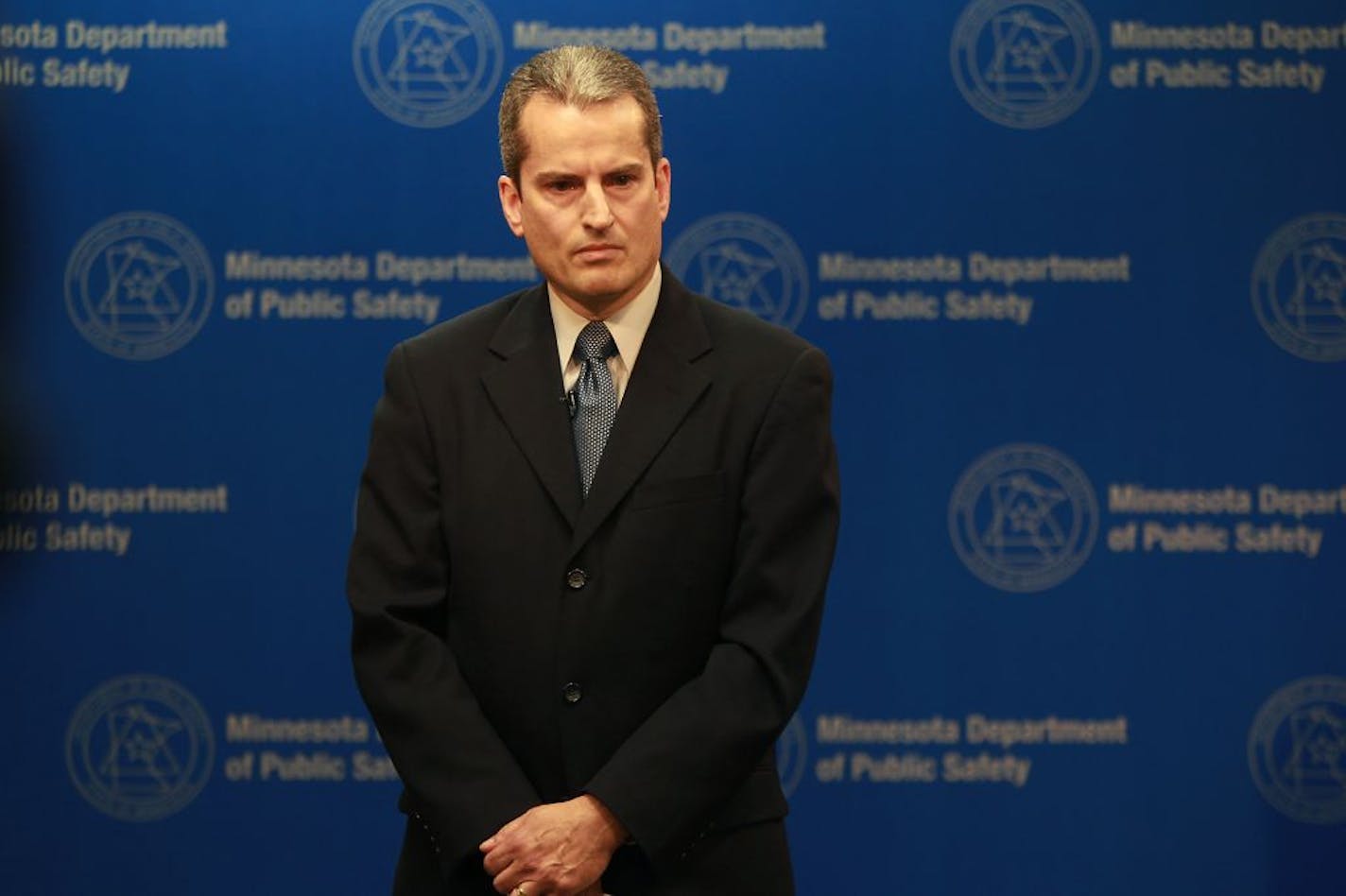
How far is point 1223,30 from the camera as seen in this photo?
3.68m

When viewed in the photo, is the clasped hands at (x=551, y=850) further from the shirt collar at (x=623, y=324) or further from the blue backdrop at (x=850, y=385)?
the blue backdrop at (x=850, y=385)

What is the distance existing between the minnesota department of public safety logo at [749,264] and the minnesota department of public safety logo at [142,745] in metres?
1.48

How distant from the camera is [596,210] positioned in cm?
204

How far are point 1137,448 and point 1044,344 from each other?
1.00 feet

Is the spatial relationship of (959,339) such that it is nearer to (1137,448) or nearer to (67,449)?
(1137,448)

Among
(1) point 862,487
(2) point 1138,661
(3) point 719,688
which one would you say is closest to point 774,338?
(3) point 719,688

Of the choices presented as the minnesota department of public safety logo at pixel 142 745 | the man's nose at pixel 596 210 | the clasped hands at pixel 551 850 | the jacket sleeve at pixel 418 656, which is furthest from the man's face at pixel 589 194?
the minnesota department of public safety logo at pixel 142 745

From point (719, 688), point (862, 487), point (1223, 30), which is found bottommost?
point (719, 688)

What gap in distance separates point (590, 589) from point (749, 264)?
1802mm

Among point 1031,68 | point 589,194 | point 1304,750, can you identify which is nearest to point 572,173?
point 589,194

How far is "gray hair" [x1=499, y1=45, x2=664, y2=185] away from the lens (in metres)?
2.05

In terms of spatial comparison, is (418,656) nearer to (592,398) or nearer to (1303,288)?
(592,398)

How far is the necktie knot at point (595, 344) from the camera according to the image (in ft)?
7.00

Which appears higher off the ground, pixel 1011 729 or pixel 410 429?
pixel 410 429
